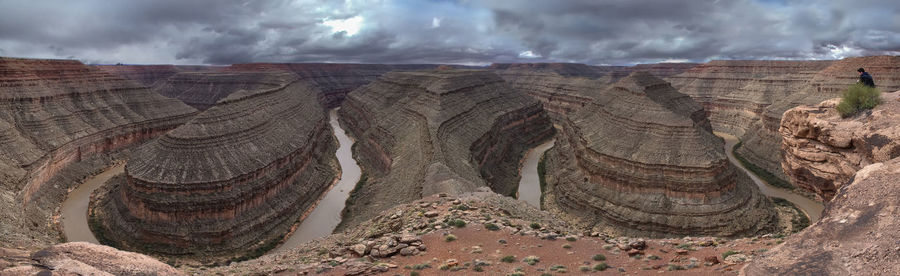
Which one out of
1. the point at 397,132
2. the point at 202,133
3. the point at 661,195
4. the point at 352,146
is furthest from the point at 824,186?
the point at 352,146

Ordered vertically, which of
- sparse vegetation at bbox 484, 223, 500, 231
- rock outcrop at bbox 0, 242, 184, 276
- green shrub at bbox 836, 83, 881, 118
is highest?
green shrub at bbox 836, 83, 881, 118

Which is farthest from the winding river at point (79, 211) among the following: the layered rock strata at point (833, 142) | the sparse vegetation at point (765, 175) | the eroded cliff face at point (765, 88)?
the eroded cliff face at point (765, 88)

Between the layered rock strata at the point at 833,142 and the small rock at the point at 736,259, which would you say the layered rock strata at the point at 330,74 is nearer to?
the layered rock strata at the point at 833,142

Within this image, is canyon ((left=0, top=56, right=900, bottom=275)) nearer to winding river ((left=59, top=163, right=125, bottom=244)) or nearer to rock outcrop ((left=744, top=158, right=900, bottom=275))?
rock outcrop ((left=744, top=158, right=900, bottom=275))

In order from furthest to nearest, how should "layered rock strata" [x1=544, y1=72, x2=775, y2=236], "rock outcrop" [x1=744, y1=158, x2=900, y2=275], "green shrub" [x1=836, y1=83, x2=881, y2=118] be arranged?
"layered rock strata" [x1=544, y1=72, x2=775, y2=236] → "green shrub" [x1=836, y1=83, x2=881, y2=118] → "rock outcrop" [x1=744, y1=158, x2=900, y2=275]

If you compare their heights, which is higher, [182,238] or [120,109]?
[120,109]

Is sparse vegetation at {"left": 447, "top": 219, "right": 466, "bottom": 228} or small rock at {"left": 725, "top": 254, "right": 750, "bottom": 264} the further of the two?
sparse vegetation at {"left": 447, "top": 219, "right": 466, "bottom": 228}

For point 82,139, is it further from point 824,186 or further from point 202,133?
point 824,186

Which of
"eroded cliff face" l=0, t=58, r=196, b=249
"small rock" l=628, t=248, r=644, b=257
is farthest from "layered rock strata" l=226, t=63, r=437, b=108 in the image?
"small rock" l=628, t=248, r=644, b=257
